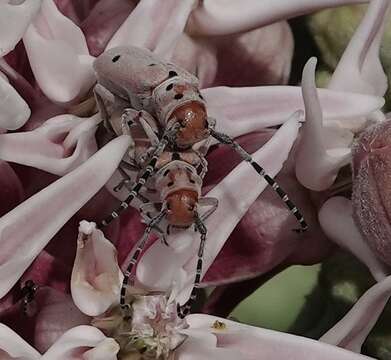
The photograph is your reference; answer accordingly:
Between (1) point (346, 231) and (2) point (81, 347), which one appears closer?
(2) point (81, 347)

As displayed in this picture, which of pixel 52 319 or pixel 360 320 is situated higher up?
pixel 52 319

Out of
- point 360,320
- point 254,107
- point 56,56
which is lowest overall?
point 360,320

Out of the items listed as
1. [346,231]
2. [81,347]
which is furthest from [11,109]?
[346,231]

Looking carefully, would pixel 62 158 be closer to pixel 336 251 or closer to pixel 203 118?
pixel 203 118

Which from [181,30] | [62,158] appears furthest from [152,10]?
[62,158]

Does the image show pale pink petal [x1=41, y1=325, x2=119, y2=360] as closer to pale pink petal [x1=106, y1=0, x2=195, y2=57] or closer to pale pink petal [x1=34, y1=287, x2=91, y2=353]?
pale pink petal [x1=34, y1=287, x2=91, y2=353]

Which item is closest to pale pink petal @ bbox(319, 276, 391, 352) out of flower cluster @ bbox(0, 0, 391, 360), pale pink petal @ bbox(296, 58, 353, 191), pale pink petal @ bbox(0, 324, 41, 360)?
flower cluster @ bbox(0, 0, 391, 360)

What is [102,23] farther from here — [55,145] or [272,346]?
[272,346]
